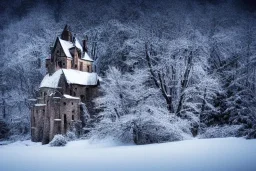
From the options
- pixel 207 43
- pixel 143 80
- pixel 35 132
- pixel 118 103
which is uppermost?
pixel 207 43

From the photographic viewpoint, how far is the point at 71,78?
37.5 m

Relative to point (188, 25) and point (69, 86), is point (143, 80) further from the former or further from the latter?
point (69, 86)

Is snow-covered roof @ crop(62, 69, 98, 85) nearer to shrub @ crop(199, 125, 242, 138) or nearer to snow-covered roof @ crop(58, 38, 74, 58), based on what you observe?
snow-covered roof @ crop(58, 38, 74, 58)

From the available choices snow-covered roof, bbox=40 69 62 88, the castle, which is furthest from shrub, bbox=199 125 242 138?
snow-covered roof, bbox=40 69 62 88

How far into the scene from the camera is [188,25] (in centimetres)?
2866

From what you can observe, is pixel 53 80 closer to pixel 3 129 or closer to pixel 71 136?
pixel 71 136

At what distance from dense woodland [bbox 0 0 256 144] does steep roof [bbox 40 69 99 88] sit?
4.34 m

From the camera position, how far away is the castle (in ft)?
114

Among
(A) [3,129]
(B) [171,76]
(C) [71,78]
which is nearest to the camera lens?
(B) [171,76]

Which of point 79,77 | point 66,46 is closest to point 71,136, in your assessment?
point 79,77

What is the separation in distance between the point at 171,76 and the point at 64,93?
58.3ft

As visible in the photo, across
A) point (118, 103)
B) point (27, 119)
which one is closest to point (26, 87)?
point (27, 119)

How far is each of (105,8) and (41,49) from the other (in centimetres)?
1477

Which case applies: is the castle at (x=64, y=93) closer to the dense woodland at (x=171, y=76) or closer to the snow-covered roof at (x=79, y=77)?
the snow-covered roof at (x=79, y=77)
